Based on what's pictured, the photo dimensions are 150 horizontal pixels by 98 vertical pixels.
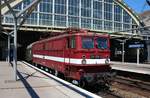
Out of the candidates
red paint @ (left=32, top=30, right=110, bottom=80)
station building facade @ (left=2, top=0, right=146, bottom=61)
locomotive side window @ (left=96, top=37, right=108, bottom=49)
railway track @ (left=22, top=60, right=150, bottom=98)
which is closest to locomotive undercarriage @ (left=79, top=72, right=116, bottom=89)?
red paint @ (left=32, top=30, right=110, bottom=80)

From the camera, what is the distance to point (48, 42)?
24.4 metres

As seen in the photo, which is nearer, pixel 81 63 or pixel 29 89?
pixel 29 89

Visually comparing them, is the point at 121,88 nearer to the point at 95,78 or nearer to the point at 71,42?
the point at 95,78

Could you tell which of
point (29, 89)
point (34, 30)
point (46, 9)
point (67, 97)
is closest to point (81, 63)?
point (29, 89)

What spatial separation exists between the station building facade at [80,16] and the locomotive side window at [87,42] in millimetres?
46702

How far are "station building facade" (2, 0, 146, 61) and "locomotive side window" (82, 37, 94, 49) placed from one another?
46.7m

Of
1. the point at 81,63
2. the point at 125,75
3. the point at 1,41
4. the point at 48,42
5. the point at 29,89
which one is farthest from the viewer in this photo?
the point at 1,41

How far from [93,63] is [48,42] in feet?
27.1

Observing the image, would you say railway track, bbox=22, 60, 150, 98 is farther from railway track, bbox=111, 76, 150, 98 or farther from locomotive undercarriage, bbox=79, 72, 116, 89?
locomotive undercarriage, bbox=79, 72, 116, 89

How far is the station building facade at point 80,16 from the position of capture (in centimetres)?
6778

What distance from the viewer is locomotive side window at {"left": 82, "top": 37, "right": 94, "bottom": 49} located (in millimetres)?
17006

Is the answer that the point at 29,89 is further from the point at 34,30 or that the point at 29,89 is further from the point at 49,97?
the point at 34,30

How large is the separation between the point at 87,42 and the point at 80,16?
2248 inches

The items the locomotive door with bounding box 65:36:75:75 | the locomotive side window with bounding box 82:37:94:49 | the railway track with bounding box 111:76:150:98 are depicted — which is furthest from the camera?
the locomotive door with bounding box 65:36:75:75
